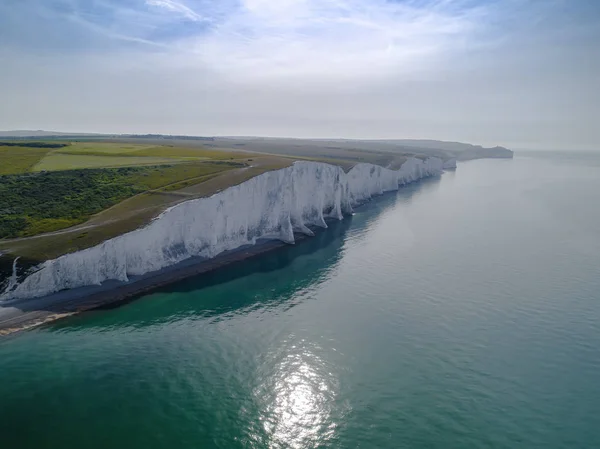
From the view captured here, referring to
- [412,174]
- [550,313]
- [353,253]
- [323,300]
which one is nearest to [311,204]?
[353,253]

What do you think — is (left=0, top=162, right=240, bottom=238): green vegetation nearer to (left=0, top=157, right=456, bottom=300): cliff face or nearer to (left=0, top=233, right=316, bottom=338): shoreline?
(left=0, top=157, right=456, bottom=300): cliff face

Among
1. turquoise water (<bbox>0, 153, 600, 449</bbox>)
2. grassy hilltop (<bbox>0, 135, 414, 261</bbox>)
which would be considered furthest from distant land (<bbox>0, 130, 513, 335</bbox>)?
turquoise water (<bbox>0, 153, 600, 449</bbox>)

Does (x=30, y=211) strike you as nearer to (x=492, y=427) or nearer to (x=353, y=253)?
(x=353, y=253)

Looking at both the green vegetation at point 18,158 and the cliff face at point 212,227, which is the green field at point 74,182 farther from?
the cliff face at point 212,227

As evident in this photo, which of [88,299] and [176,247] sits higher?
[176,247]

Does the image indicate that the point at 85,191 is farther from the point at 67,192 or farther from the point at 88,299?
the point at 88,299

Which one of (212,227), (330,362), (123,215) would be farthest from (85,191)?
(330,362)
